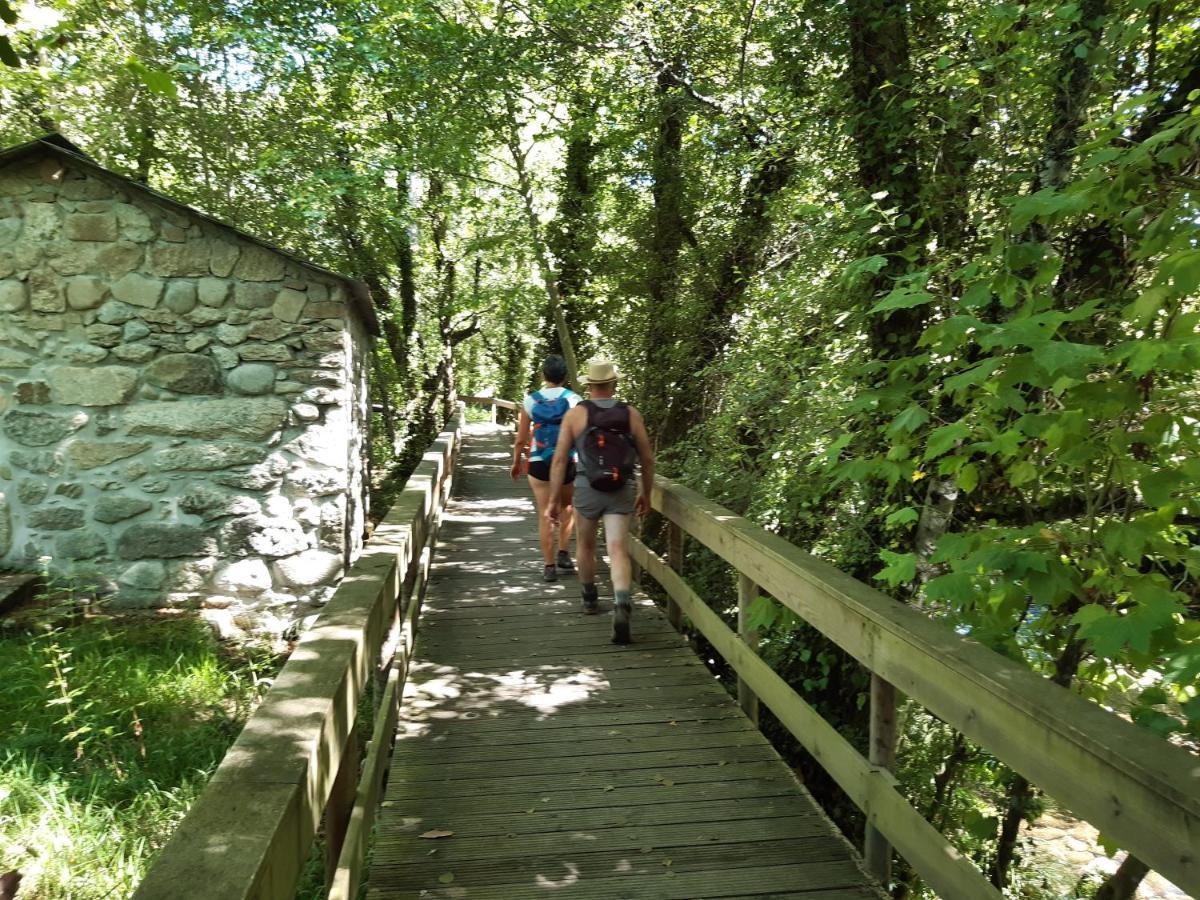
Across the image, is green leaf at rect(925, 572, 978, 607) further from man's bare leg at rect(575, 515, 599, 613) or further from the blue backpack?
the blue backpack

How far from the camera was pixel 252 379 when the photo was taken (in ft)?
23.6

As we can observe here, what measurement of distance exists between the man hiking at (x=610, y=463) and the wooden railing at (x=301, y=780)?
1.66 m

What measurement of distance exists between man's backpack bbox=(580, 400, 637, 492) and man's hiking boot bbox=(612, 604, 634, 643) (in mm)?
749

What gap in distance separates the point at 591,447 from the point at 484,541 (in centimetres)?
399

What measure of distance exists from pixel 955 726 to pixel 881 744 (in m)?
0.59

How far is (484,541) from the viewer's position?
9164 mm

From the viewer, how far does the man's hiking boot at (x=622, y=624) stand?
5.51 m

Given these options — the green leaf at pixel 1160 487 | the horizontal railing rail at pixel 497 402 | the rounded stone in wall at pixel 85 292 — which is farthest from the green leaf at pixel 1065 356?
the horizontal railing rail at pixel 497 402

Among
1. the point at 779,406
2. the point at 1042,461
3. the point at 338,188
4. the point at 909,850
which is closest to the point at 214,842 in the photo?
the point at 909,850

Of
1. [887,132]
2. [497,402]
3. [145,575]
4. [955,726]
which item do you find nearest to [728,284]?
[887,132]

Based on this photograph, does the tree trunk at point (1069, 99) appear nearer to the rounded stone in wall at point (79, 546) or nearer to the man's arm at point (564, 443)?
the man's arm at point (564, 443)

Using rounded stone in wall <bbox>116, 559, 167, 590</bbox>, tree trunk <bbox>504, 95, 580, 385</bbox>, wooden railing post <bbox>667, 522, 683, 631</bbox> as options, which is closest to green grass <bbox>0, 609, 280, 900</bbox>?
rounded stone in wall <bbox>116, 559, 167, 590</bbox>

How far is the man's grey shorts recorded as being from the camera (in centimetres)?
554

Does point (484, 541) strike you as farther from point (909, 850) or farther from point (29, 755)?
point (909, 850)
